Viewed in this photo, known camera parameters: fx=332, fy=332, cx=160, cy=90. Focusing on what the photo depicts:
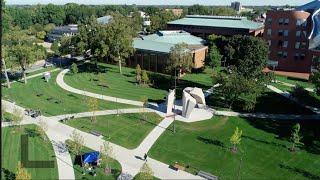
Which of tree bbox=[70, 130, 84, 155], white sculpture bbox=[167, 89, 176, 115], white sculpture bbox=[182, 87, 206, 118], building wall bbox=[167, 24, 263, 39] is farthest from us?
building wall bbox=[167, 24, 263, 39]

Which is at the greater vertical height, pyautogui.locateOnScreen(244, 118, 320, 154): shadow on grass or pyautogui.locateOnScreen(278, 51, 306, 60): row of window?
pyautogui.locateOnScreen(278, 51, 306, 60): row of window

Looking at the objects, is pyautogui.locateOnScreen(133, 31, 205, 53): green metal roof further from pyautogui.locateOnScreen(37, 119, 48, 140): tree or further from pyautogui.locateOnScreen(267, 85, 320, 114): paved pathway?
pyautogui.locateOnScreen(37, 119, 48, 140): tree

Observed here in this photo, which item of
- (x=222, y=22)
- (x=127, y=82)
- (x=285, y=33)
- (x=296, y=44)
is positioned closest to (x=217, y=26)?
(x=222, y=22)

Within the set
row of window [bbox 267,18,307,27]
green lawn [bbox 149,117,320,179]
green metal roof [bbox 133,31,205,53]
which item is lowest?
green lawn [bbox 149,117,320,179]

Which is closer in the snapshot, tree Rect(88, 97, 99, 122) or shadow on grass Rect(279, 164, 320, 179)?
shadow on grass Rect(279, 164, 320, 179)

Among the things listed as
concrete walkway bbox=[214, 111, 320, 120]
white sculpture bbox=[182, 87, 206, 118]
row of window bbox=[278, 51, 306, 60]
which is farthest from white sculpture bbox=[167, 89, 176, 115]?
row of window bbox=[278, 51, 306, 60]

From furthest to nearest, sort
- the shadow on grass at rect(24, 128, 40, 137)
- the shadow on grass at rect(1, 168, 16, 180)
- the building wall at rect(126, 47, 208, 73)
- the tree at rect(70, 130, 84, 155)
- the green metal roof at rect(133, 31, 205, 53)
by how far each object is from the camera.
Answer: the green metal roof at rect(133, 31, 205, 53) → the building wall at rect(126, 47, 208, 73) → the shadow on grass at rect(24, 128, 40, 137) → the tree at rect(70, 130, 84, 155) → the shadow on grass at rect(1, 168, 16, 180)

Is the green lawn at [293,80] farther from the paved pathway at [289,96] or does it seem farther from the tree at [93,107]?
the tree at [93,107]
